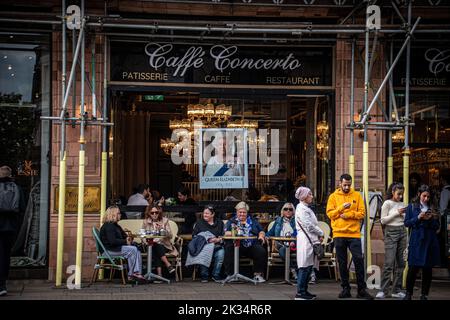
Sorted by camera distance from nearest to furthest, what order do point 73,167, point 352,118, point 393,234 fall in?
point 393,234, point 352,118, point 73,167

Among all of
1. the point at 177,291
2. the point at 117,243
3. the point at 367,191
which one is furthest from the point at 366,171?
the point at 117,243

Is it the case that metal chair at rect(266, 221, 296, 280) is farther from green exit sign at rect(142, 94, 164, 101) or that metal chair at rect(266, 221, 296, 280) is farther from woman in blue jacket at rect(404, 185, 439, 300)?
woman in blue jacket at rect(404, 185, 439, 300)

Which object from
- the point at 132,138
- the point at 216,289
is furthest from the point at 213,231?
the point at 132,138

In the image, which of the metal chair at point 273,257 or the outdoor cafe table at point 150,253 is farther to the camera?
the metal chair at point 273,257

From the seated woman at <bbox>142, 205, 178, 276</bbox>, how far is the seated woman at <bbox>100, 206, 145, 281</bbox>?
542 millimetres

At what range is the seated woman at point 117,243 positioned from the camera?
46.9ft

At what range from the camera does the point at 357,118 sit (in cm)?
1581

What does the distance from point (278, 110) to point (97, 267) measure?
15.2 ft

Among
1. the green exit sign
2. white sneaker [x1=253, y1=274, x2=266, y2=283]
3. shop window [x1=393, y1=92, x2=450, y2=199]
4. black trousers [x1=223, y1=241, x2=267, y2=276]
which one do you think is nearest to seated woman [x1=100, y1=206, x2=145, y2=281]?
black trousers [x1=223, y1=241, x2=267, y2=276]

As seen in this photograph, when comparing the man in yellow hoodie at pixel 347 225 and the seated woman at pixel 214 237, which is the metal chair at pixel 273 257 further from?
the man in yellow hoodie at pixel 347 225

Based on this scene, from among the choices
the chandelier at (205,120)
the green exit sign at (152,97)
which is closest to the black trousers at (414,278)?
the chandelier at (205,120)

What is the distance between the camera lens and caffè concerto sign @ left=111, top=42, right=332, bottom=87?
1584 cm

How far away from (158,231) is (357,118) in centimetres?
408

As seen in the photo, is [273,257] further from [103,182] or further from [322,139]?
[103,182]
